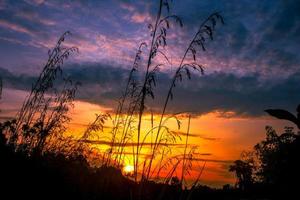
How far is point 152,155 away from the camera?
17.8ft

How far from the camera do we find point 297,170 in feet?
10.2

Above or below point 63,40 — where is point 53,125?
below

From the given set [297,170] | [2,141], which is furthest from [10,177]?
[297,170]

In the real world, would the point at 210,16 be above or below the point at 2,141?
above

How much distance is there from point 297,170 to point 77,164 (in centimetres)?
495

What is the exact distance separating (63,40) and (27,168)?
427cm

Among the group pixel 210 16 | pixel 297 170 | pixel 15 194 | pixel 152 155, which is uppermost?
Answer: pixel 210 16

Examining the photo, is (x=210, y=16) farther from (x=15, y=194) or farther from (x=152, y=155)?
(x=15, y=194)

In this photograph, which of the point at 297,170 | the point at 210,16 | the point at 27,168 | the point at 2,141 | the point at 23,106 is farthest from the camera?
the point at 23,106

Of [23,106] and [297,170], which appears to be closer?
[297,170]

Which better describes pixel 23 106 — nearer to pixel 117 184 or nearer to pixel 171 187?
pixel 117 184

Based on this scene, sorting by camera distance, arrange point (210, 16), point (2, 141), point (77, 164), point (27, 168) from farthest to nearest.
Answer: point (77, 164), point (2, 141), point (210, 16), point (27, 168)

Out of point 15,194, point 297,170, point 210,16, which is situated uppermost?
point 210,16

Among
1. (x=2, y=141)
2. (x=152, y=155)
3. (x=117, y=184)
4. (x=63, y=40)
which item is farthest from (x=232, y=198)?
(x=63, y=40)
